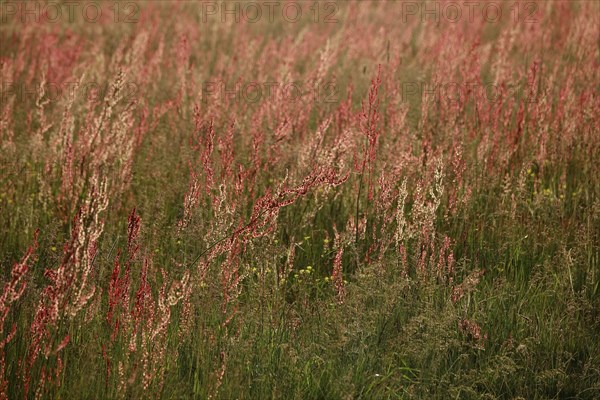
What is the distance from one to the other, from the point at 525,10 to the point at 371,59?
2171mm

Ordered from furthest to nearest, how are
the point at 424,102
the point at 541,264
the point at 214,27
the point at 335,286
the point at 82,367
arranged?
the point at 214,27
the point at 424,102
the point at 541,264
the point at 335,286
the point at 82,367

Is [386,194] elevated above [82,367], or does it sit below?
above

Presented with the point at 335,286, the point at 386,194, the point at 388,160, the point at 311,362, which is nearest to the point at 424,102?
the point at 388,160

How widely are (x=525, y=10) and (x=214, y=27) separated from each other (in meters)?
2.99

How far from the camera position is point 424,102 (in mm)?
4273

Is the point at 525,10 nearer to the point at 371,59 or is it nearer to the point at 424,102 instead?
the point at 371,59

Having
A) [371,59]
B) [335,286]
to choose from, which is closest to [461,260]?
[335,286]

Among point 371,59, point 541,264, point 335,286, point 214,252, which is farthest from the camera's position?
point 371,59

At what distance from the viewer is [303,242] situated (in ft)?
12.3

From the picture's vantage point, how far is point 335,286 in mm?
3053

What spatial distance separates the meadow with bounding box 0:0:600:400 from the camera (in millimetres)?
2535

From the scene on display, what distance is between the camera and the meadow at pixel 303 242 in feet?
8.32

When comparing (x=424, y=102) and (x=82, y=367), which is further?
(x=424, y=102)

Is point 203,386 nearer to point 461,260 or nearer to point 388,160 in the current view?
point 461,260
